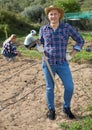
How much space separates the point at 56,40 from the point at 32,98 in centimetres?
149

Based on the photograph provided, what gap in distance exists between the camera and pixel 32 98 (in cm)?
552

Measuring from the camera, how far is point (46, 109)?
4996mm

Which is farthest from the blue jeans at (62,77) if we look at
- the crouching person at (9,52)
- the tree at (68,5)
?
the tree at (68,5)

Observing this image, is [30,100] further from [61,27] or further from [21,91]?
[61,27]

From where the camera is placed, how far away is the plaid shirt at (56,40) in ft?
14.2

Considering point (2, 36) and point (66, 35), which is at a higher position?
point (66, 35)

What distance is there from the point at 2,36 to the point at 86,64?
10559 millimetres

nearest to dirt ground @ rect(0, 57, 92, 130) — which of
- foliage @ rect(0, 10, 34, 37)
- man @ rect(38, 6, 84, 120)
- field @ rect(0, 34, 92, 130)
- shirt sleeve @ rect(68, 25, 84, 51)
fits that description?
field @ rect(0, 34, 92, 130)

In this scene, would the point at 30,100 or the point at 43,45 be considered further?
the point at 30,100

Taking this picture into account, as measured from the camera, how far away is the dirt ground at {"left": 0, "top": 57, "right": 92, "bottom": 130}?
4574 mm

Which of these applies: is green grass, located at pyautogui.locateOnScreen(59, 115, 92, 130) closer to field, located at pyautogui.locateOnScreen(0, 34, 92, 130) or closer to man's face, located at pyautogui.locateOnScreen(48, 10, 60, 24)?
field, located at pyautogui.locateOnScreen(0, 34, 92, 130)

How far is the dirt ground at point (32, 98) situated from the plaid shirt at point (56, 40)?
32.9 inches

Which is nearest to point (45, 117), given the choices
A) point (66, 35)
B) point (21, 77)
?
point (66, 35)

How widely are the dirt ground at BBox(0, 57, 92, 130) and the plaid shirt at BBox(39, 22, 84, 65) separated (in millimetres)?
836
